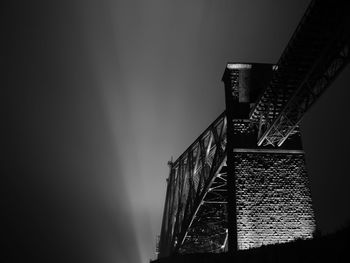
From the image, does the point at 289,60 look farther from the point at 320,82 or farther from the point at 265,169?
the point at 265,169

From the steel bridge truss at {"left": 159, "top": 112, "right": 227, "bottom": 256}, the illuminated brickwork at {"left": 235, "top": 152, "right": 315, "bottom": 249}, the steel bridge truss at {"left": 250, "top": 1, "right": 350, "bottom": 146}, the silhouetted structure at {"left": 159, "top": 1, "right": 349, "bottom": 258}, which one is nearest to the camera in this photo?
the steel bridge truss at {"left": 250, "top": 1, "right": 350, "bottom": 146}

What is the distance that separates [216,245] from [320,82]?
24.4 meters

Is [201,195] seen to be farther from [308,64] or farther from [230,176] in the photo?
[308,64]

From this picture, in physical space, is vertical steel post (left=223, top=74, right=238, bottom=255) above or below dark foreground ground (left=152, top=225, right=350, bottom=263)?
above

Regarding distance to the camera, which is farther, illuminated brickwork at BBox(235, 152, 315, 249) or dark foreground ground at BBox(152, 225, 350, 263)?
illuminated brickwork at BBox(235, 152, 315, 249)

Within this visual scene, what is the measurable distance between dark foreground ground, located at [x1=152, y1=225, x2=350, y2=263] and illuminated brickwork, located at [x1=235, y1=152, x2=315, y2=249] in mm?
5570

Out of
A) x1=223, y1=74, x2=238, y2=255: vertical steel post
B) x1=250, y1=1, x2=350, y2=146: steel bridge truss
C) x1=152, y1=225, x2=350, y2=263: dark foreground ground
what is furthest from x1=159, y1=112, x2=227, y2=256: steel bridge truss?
x1=152, y1=225, x2=350, y2=263: dark foreground ground

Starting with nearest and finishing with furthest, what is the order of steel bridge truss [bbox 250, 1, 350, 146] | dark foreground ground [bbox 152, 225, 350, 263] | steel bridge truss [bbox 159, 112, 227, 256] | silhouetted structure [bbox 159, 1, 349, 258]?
dark foreground ground [bbox 152, 225, 350, 263] → steel bridge truss [bbox 250, 1, 350, 146] → silhouetted structure [bbox 159, 1, 349, 258] → steel bridge truss [bbox 159, 112, 227, 256]

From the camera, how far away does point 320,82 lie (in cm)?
1384

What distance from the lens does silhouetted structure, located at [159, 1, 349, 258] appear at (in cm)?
1241

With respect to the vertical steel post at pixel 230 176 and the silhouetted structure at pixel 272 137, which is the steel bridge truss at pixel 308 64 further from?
the vertical steel post at pixel 230 176

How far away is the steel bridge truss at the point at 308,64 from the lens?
11.4 metres

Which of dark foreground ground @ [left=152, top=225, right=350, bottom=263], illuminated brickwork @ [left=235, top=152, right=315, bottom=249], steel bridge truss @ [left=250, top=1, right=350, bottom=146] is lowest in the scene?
dark foreground ground @ [left=152, top=225, right=350, bottom=263]

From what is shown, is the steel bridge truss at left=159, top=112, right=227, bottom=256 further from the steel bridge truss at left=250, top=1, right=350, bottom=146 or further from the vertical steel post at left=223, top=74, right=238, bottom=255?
the steel bridge truss at left=250, top=1, right=350, bottom=146
